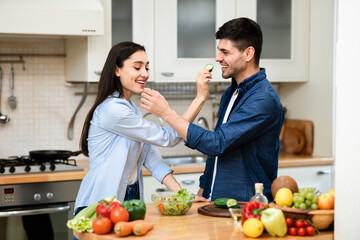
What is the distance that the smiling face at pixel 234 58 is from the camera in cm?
269

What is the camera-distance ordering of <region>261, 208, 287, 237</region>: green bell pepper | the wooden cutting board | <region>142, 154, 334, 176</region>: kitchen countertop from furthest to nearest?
<region>142, 154, 334, 176</region>: kitchen countertop → the wooden cutting board → <region>261, 208, 287, 237</region>: green bell pepper

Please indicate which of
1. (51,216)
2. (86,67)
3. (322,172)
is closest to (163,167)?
(51,216)

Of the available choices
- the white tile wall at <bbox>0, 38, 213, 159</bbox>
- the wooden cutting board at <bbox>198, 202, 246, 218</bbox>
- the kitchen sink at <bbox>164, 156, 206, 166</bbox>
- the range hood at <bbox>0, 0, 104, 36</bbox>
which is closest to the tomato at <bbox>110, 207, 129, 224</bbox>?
the wooden cutting board at <bbox>198, 202, 246, 218</bbox>

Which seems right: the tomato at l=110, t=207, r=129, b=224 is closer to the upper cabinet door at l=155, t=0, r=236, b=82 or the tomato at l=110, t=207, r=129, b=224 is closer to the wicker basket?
the wicker basket

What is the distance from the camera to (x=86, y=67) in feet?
12.6

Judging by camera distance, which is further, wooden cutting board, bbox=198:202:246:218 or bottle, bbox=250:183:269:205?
wooden cutting board, bbox=198:202:246:218

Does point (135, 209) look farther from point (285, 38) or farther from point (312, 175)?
point (285, 38)

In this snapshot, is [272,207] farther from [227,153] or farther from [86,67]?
[86,67]

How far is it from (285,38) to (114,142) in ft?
7.53

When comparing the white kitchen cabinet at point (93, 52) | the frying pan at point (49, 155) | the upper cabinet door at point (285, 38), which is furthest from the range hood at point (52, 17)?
the upper cabinet door at point (285, 38)

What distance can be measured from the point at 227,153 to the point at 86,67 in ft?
5.05

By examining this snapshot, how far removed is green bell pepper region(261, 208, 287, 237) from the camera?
2.02 metres

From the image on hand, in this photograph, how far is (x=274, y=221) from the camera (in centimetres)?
202

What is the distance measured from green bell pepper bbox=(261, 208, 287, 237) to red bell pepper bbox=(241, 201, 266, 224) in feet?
0.11
